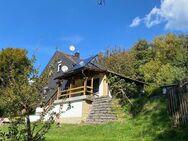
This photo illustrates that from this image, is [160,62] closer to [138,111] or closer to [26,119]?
[138,111]

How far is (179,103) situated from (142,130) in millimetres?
2005

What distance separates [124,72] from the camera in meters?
43.2

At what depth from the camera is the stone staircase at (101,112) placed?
19016 millimetres

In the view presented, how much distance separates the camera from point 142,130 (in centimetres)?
1366

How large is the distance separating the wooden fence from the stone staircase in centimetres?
535

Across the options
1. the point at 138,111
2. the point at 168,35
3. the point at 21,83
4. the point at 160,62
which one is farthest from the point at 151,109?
the point at 168,35

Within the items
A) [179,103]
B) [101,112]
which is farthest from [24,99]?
[101,112]

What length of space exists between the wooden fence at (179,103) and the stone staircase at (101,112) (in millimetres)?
5350

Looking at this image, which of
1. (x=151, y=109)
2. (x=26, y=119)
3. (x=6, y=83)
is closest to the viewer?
(x=26, y=119)

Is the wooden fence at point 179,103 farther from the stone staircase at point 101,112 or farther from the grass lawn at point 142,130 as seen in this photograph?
the stone staircase at point 101,112

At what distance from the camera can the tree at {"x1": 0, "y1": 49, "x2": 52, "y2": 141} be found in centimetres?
627


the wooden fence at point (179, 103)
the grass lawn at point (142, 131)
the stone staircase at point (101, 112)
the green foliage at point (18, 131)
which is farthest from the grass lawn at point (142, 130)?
the green foliage at point (18, 131)

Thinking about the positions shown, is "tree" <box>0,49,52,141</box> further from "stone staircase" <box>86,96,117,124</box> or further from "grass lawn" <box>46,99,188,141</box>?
"stone staircase" <box>86,96,117,124</box>

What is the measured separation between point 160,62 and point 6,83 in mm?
→ 37003
